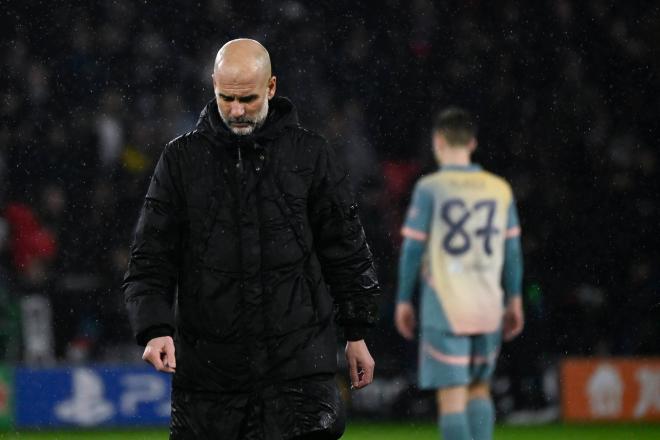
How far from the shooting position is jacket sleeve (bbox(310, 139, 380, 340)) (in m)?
→ 3.81

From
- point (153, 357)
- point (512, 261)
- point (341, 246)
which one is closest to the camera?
point (153, 357)

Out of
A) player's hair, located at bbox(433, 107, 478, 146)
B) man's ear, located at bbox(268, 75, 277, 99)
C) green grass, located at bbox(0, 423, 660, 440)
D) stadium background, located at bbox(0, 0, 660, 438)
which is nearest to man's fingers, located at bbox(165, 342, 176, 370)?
man's ear, located at bbox(268, 75, 277, 99)

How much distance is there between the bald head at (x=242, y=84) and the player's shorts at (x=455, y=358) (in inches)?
129

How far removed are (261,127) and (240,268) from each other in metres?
0.36

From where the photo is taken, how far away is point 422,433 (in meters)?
9.59

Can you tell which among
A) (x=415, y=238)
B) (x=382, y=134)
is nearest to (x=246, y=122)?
→ (x=415, y=238)

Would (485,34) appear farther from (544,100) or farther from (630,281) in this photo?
(630,281)

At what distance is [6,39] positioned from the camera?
12227 mm

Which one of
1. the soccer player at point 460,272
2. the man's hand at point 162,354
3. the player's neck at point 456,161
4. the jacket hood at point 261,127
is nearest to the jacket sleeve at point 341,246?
the jacket hood at point 261,127

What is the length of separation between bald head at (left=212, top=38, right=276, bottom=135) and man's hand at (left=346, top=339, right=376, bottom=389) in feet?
2.08

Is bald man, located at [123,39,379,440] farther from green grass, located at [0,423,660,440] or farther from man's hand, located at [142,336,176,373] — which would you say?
green grass, located at [0,423,660,440]

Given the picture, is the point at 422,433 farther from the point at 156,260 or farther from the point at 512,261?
the point at 156,260

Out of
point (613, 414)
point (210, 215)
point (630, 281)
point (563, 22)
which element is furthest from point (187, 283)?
point (563, 22)

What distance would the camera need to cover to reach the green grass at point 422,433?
9.33m
